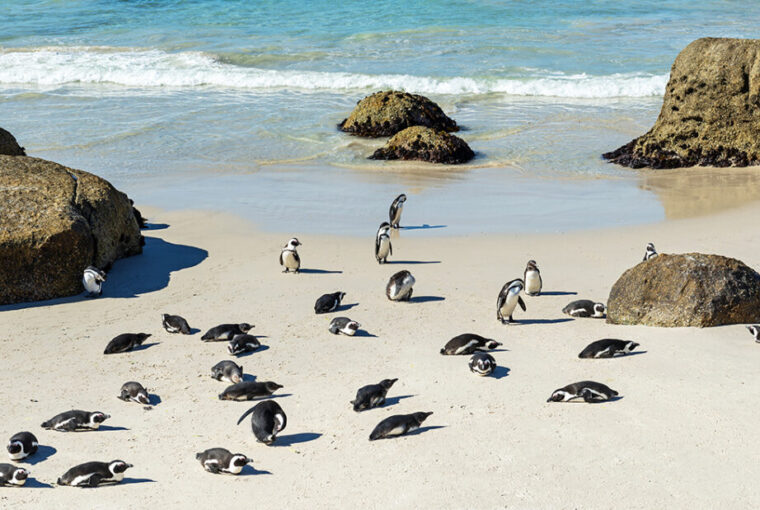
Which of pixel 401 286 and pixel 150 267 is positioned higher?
pixel 401 286

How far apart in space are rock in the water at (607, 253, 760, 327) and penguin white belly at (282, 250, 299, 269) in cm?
418

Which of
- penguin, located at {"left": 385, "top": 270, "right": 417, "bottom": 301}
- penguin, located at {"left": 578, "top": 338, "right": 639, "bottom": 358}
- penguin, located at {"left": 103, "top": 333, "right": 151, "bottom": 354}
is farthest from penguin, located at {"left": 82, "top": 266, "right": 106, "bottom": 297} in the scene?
penguin, located at {"left": 578, "top": 338, "right": 639, "bottom": 358}

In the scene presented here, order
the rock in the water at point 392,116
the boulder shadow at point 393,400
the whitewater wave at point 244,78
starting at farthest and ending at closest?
1. the whitewater wave at point 244,78
2. the rock in the water at point 392,116
3. the boulder shadow at point 393,400

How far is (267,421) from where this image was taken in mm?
7312

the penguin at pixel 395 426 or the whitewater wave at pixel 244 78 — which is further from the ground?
the whitewater wave at pixel 244 78

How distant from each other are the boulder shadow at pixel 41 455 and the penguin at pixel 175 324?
2.67 metres

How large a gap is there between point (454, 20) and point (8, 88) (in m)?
17.8

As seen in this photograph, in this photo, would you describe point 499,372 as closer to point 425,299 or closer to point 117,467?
point 425,299

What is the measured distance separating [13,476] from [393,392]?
320 cm

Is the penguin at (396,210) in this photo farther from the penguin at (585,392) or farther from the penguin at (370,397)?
the penguin at (585,392)

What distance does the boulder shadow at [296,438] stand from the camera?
741 centimetres

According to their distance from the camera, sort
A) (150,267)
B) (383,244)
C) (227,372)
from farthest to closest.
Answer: (150,267), (383,244), (227,372)

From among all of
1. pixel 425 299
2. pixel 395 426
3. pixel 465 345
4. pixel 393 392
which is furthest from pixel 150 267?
pixel 395 426

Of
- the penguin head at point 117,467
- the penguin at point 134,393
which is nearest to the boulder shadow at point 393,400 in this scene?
the penguin at point 134,393
